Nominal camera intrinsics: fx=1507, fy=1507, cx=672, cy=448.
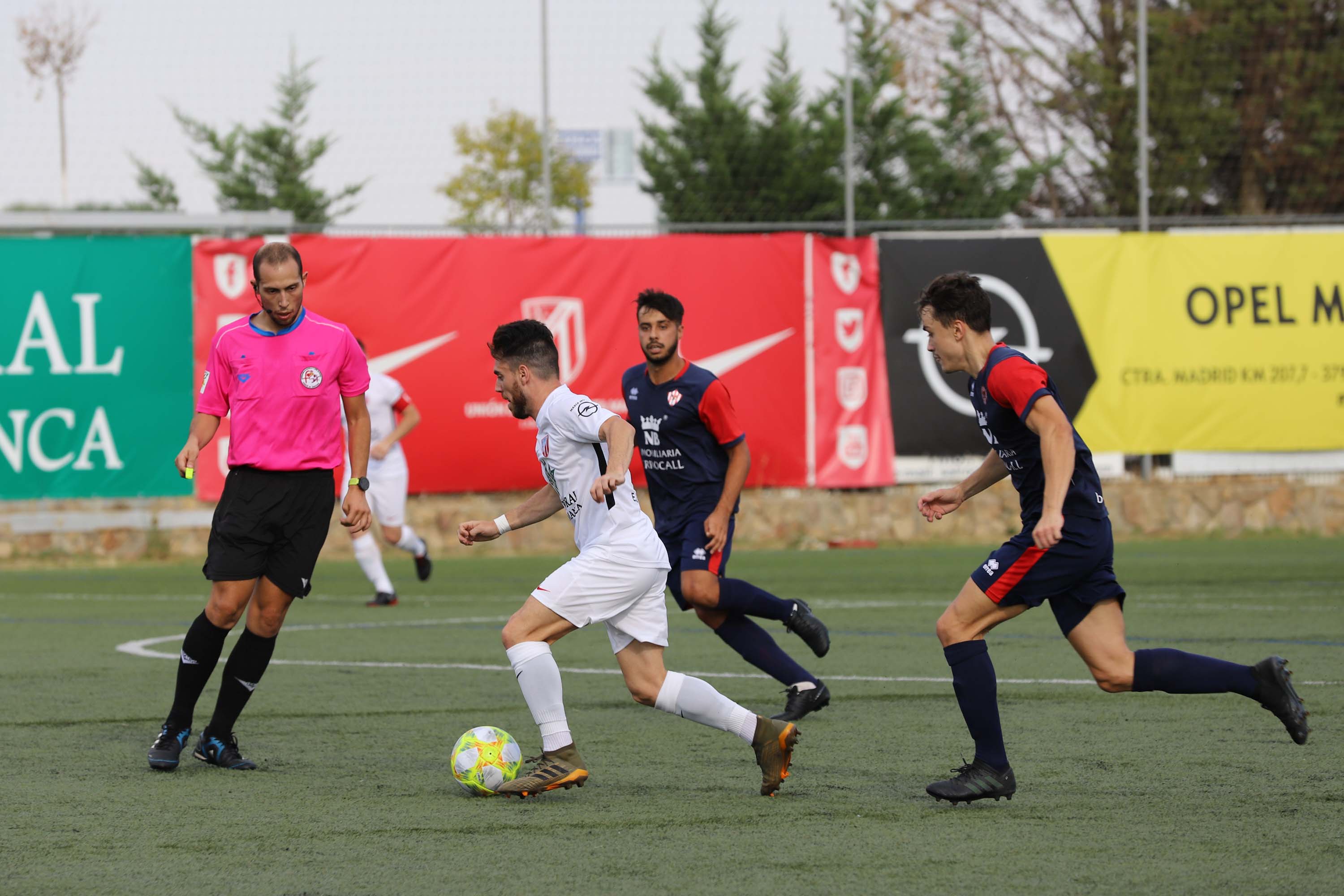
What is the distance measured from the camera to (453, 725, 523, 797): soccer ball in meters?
5.40

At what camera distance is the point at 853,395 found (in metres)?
17.1

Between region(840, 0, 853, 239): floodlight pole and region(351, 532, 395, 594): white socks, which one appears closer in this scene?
region(351, 532, 395, 594): white socks

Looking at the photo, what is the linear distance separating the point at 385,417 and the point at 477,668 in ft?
16.4

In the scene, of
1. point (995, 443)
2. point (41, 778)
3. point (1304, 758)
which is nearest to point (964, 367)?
point (995, 443)

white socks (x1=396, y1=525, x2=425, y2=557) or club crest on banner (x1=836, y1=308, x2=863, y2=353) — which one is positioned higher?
club crest on banner (x1=836, y1=308, x2=863, y2=353)

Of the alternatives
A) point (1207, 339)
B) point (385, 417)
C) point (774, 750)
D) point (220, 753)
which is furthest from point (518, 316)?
point (774, 750)

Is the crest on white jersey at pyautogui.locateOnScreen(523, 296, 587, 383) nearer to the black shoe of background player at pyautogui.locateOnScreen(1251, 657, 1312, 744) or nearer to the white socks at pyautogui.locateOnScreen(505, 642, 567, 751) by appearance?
the white socks at pyautogui.locateOnScreen(505, 642, 567, 751)

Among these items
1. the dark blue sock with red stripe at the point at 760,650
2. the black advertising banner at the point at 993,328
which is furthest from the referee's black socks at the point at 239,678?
the black advertising banner at the point at 993,328

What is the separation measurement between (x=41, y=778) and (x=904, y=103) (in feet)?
64.6

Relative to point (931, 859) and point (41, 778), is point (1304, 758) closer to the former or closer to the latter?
point (931, 859)

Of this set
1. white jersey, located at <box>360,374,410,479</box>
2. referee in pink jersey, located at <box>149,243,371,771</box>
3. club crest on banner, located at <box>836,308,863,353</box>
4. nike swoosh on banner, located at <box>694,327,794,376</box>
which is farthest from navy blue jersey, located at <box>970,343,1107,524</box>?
club crest on banner, located at <box>836,308,863,353</box>

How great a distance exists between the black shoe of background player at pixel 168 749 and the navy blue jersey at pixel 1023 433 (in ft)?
11.0

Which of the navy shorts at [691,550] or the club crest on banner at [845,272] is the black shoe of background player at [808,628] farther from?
the club crest on banner at [845,272]

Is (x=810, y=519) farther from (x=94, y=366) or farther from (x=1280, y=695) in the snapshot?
(x=1280, y=695)
